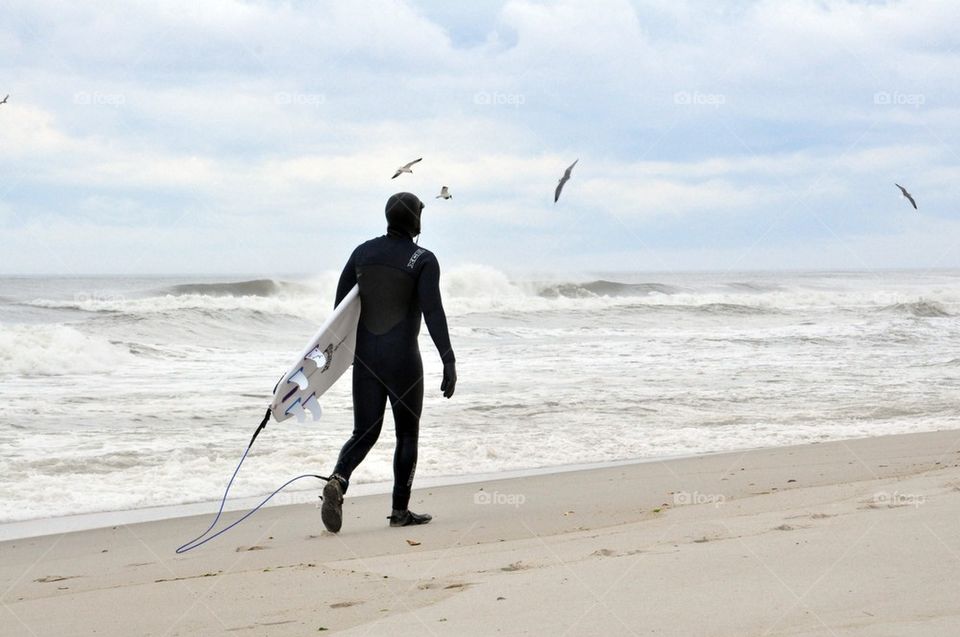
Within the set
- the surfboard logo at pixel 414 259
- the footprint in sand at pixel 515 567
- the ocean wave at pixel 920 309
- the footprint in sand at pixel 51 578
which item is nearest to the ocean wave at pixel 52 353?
the footprint in sand at pixel 51 578

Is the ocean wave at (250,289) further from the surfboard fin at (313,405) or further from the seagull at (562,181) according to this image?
the surfboard fin at (313,405)

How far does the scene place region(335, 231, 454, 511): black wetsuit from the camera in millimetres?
5148

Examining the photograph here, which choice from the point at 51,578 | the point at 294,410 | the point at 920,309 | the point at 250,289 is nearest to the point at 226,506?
the point at 294,410

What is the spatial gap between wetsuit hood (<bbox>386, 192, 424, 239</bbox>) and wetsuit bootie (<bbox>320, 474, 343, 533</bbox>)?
52.8 inches

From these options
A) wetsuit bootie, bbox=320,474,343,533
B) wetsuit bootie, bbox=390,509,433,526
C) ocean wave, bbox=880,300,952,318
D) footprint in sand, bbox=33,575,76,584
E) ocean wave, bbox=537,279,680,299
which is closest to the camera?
footprint in sand, bbox=33,575,76,584

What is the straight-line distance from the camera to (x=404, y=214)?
5.21 meters

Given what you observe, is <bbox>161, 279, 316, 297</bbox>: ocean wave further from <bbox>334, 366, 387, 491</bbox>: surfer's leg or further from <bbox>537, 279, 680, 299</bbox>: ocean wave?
<bbox>334, 366, 387, 491</bbox>: surfer's leg

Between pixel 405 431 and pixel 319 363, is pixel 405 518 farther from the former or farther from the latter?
pixel 319 363

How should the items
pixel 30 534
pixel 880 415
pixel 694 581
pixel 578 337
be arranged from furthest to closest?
pixel 578 337, pixel 880 415, pixel 30 534, pixel 694 581

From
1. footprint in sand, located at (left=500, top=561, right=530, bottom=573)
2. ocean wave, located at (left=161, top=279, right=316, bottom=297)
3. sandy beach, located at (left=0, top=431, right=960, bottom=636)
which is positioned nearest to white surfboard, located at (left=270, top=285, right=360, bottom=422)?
sandy beach, located at (left=0, top=431, right=960, bottom=636)

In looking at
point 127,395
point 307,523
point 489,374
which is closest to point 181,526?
point 307,523

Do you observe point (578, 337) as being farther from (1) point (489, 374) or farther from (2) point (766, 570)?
(2) point (766, 570)

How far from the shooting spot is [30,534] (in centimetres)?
541

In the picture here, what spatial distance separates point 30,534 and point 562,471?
364 centimetres
